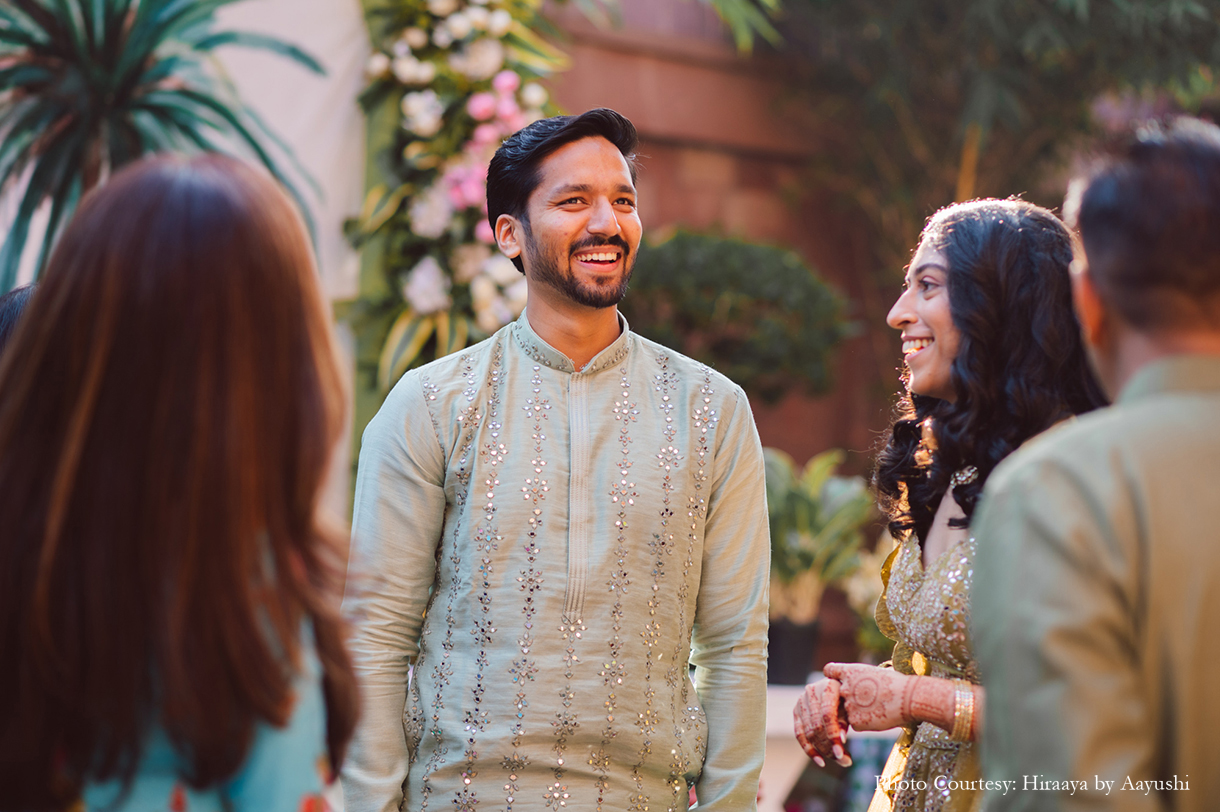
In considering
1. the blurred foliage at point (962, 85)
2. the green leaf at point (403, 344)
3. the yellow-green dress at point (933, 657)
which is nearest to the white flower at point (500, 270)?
the green leaf at point (403, 344)

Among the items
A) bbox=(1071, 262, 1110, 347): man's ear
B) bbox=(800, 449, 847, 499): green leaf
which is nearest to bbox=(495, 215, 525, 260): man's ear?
bbox=(1071, 262, 1110, 347): man's ear

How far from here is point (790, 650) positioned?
384 centimetres

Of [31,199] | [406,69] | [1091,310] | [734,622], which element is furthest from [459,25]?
[1091,310]

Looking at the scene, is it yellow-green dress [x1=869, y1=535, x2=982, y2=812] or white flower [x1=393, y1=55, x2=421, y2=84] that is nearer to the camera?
yellow-green dress [x1=869, y1=535, x2=982, y2=812]

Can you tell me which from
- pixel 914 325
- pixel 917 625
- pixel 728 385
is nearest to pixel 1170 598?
pixel 917 625

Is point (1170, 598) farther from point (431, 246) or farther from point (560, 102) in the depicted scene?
point (560, 102)

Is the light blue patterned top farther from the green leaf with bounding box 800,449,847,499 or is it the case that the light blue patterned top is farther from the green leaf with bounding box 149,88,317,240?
the green leaf with bounding box 800,449,847,499

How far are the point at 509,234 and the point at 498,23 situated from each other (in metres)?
1.87

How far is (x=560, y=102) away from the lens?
5309 mm

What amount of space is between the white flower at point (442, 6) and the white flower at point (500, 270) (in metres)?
0.85

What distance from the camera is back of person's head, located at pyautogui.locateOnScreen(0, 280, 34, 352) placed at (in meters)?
1.82

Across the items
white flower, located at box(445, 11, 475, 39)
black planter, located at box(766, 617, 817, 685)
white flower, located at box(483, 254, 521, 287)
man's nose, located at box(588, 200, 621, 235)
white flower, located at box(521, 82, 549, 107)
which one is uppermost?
white flower, located at box(445, 11, 475, 39)

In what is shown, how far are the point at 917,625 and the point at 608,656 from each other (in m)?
0.50

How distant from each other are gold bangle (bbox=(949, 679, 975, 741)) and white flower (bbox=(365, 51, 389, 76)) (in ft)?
9.71
